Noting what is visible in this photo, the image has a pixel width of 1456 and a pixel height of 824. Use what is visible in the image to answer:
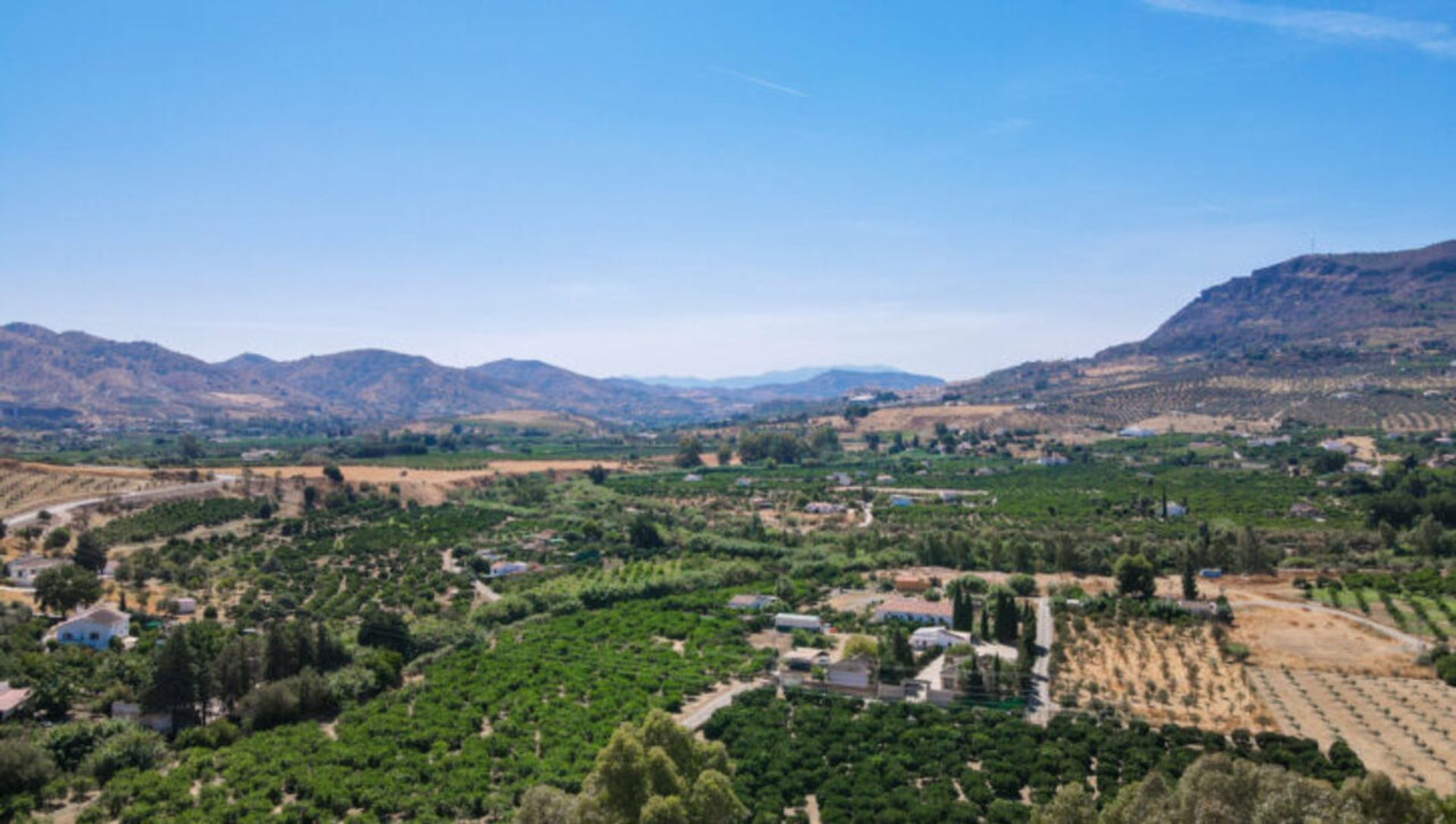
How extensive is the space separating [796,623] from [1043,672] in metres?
12.2

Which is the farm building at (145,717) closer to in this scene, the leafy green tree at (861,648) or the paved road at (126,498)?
the leafy green tree at (861,648)

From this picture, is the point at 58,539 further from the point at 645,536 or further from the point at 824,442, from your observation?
the point at 824,442

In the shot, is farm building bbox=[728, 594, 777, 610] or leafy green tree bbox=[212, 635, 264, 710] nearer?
leafy green tree bbox=[212, 635, 264, 710]

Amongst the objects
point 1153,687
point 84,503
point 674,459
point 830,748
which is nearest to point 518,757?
point 830,748

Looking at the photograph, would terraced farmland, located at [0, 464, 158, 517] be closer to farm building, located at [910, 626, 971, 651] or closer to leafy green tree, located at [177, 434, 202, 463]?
leafy green tree, located at [177, 434, 202, 463]

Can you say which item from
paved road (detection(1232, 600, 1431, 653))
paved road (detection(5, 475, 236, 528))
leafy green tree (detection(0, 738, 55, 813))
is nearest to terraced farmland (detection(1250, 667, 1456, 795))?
paved road (detection(1232, 600, 1431, 653))

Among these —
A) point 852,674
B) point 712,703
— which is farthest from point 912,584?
point 712,703

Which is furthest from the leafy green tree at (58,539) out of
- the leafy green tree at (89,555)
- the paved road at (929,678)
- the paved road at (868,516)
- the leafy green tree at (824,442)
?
the leafy green tree at (824,442)

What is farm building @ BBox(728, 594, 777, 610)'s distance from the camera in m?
46.9

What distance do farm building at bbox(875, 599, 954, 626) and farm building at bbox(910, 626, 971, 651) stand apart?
7.87 feet

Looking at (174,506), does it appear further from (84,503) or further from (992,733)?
(992,733)

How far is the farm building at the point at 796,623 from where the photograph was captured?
42625 mm

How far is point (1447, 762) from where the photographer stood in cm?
2675

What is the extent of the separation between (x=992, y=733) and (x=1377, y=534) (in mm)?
44064
